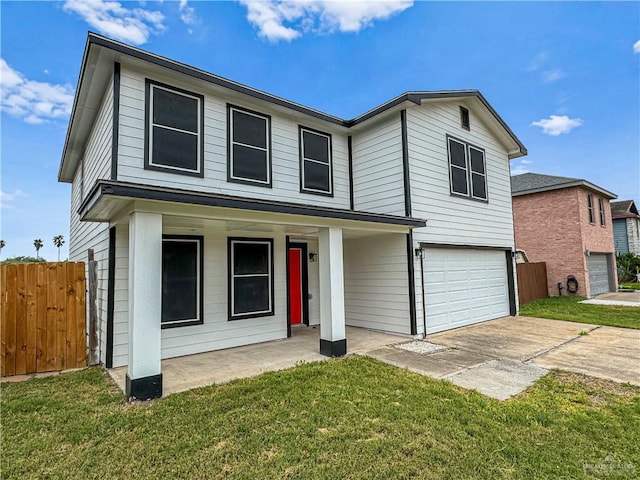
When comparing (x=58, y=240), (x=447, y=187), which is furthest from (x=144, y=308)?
(x=58, y=240)

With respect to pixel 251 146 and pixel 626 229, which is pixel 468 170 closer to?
pixel 251 146

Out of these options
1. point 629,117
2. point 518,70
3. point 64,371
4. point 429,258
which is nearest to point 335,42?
point 518,70

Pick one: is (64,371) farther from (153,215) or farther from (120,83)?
(120,83)

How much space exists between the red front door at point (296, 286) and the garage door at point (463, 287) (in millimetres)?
3246

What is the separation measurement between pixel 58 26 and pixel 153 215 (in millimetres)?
8221

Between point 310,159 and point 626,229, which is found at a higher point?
point 310,159

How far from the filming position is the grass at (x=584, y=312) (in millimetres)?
8914

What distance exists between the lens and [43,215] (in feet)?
53.6

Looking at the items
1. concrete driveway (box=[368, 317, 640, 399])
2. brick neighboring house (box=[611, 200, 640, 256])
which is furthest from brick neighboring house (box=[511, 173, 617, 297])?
brick neighboring house (box=[611, 200, 640, 256])

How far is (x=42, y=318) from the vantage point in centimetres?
552

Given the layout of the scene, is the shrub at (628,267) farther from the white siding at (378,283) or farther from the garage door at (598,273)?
the white siding at (378,283)

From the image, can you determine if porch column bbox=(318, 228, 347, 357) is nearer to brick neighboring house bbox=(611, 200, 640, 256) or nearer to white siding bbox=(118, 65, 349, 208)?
white siding bbox=(118, 65, 349, 208)

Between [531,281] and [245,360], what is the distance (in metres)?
13.4

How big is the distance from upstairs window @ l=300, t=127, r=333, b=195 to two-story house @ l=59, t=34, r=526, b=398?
0.13ft
